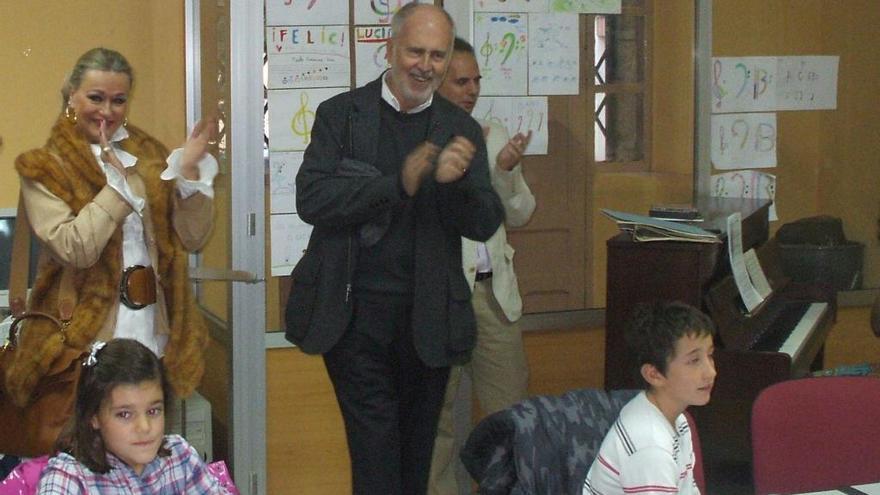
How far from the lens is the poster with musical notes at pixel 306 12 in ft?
13.6

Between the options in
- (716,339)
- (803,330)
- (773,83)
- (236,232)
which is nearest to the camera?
(716,339)

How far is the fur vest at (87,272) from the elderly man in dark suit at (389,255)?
36cm

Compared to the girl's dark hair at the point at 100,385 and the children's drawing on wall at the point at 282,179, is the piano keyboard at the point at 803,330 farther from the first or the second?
the girl's dark hair at the point at 100,385

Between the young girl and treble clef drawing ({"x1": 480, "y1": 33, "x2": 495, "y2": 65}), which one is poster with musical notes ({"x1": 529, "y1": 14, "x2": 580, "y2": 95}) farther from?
the young girl

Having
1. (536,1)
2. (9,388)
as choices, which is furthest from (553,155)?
(9,388)

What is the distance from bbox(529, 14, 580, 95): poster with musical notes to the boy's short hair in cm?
171

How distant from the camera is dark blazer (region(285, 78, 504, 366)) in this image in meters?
2.88

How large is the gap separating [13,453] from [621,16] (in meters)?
2.69

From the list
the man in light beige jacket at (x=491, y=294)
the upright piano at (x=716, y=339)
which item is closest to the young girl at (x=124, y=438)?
the man in light beige jacket at (x=491, y=294)

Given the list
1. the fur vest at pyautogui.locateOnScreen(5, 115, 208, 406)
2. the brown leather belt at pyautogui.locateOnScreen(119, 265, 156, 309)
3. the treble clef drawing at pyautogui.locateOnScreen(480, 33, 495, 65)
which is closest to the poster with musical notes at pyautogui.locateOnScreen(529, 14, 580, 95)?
the treble clef drawing at pyautogui.locateOnScreen(480, 33, 495, 65)

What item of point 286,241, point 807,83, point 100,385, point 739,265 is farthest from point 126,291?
point 807,83

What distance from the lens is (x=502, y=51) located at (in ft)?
14.6

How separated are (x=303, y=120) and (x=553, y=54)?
3.03 ft

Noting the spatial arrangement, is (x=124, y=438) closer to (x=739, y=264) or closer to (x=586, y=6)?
(x=739, y=264)
